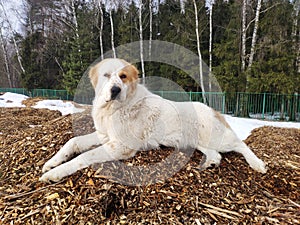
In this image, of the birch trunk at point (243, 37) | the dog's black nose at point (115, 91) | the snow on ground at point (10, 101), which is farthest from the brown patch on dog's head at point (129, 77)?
the snow on ground at point (10, 101)

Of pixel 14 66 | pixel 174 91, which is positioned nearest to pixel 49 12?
pixel 14 66

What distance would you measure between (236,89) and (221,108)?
4.52 ft

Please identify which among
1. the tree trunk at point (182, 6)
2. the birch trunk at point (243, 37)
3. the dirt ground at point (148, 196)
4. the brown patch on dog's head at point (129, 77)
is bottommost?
the dirt ground at point (148, 196)

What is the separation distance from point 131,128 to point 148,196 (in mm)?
678

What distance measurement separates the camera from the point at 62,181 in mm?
1891

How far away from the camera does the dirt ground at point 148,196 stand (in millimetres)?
1681

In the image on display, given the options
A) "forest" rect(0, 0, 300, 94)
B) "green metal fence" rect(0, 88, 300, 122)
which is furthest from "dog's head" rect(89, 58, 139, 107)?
"green metal fence" rect(0, 88, 300, 122)

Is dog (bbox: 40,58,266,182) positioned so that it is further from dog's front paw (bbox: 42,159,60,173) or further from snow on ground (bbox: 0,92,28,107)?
snow on ground (bbox: 0,92,28,107)

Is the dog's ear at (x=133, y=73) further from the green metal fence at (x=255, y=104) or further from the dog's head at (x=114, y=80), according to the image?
the green metal fence at (x=255, y=104)

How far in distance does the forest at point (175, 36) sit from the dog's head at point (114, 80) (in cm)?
647

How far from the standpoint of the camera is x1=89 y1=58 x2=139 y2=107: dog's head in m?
1.84

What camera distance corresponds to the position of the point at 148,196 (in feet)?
6.10

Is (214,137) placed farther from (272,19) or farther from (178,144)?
(272,19)

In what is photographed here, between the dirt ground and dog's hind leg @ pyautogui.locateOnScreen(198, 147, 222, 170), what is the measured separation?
0.19ft
